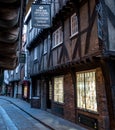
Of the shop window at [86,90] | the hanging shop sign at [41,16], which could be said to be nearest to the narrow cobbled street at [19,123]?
the shop window at [86,90]

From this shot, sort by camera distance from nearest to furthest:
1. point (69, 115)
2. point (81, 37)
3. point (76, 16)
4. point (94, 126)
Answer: point (94, 126) < point (81, 37) < point (76, 16) < point (69, 115)

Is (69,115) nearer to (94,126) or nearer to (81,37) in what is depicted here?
(94,126)

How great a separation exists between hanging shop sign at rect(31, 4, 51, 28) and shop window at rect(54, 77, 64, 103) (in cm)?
469

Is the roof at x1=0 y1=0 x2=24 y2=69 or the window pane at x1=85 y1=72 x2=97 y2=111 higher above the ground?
the roof at x1=0 y1=0 x2=24 y2=69

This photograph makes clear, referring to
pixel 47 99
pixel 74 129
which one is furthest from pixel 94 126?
pixel 47 99

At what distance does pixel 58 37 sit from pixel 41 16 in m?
4.30

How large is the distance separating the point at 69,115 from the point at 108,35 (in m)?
5.83

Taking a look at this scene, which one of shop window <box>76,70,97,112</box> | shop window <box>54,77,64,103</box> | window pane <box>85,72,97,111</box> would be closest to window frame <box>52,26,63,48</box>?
shop window <box>54,77,64,103</box>

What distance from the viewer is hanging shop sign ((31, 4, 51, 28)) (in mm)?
11352

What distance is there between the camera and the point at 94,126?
10.5 metres

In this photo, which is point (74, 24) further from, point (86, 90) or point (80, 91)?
point (86, 90)

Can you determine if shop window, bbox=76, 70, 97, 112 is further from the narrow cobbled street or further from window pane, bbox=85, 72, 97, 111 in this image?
the narrow cobbled street

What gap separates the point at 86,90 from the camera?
11602 mm

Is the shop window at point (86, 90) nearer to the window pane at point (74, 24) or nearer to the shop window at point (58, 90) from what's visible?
the window pane at point (74, 24)
